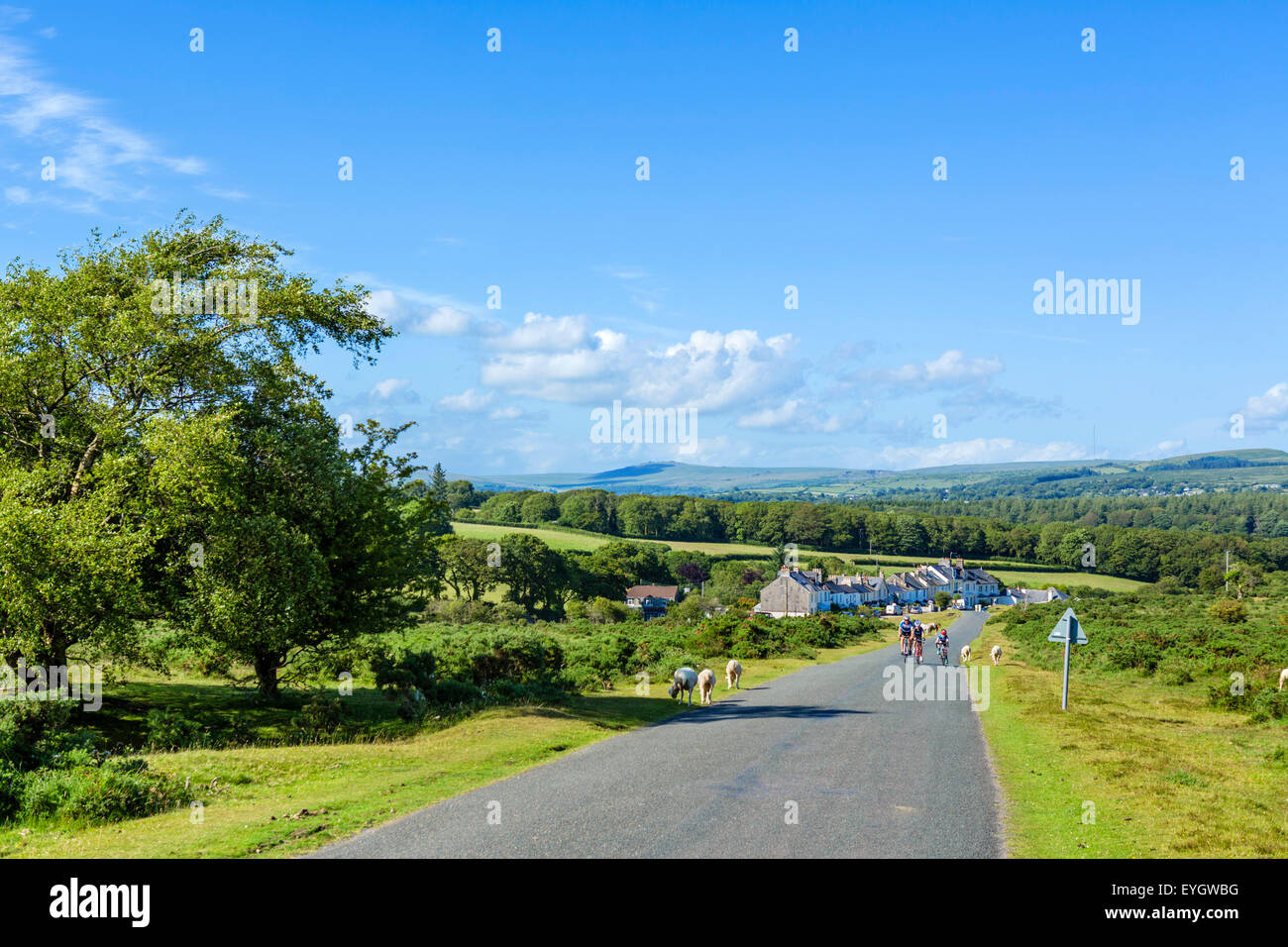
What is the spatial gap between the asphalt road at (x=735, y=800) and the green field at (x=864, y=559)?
125 metres

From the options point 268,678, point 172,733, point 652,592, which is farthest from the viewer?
point 652,592

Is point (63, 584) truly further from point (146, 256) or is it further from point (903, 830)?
point (903, 830)

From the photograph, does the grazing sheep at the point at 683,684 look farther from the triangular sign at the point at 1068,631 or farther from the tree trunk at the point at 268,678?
the tree trunk at the point at 268,678

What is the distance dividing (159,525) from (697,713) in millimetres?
16315

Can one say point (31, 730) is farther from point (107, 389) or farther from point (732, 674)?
point (732, 674)

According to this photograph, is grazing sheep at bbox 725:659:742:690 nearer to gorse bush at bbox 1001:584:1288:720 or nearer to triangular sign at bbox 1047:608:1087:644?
triangular sign at bbox 1047:608:1087:644

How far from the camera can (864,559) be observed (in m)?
186

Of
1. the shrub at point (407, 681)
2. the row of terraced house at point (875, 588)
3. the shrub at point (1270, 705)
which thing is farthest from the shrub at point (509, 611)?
the shrub at point (1270, 705)

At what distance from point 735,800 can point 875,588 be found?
139 m

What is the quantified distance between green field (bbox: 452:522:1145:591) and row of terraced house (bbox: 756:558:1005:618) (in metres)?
6.42

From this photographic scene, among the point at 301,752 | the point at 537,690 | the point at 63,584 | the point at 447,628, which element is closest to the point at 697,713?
the point at 537,690

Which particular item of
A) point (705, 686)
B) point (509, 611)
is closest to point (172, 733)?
point (705, 686)

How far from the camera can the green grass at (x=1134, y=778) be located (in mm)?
12594

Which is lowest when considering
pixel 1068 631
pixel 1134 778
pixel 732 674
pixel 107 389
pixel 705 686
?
pixel 732 674
